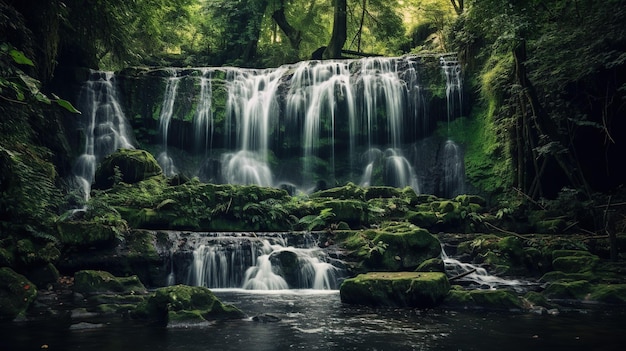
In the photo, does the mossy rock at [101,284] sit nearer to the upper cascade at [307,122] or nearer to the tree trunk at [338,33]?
the upper cascade at [307,122]

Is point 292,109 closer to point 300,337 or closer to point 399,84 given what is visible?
point 399,84

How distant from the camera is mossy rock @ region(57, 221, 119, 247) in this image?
35.3ft

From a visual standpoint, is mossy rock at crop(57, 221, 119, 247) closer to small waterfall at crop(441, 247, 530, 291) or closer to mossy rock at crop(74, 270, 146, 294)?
mossy rock at crop(74, 270, 146, 294)

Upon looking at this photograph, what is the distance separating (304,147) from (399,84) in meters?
5.20

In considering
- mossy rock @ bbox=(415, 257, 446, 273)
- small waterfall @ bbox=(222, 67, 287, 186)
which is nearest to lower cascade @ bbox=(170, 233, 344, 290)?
mossy rock @ bbox=(415, 257, 446, 273)

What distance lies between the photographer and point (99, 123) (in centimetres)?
2095

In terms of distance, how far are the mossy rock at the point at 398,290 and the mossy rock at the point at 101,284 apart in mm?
4284

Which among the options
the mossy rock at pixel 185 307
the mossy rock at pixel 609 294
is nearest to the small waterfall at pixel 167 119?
the mossy rock at pixel 185 307

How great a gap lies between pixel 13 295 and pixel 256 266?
5.30m

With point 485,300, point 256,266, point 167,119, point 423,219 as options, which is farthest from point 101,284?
point 167,119

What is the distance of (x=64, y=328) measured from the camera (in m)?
6.73

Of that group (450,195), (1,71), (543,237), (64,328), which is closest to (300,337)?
(64,328)

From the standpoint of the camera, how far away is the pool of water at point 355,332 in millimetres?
5852

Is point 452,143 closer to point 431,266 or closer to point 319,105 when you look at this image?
point 319,105
